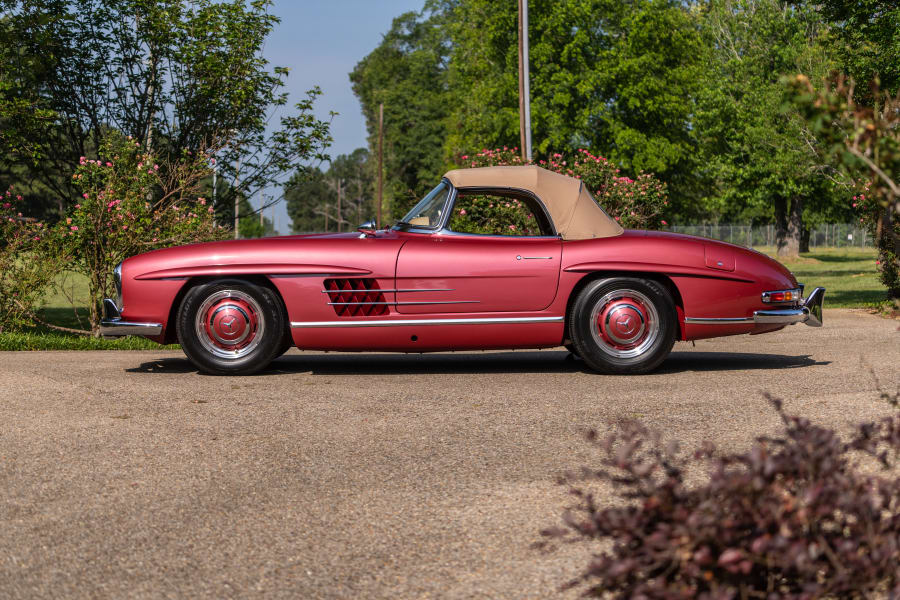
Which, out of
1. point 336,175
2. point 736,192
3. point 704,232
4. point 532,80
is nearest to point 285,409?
point 532,80

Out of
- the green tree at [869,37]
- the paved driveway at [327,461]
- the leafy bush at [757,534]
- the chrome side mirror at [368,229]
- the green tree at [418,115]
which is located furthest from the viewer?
the green tree at [418,115]

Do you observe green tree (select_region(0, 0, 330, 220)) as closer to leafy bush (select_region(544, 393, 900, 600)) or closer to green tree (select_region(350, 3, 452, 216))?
leafy bush (select_region(544, 393, 900, 600))

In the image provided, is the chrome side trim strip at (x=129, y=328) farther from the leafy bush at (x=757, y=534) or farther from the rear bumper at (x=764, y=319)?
the leafy bush at (x=757, y=534)

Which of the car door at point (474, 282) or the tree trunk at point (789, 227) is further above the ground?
the tree trunk at point (789, 227)

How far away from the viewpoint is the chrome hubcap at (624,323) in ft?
24.5

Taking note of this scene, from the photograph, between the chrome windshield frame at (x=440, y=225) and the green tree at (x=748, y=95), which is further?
the green tree at (x=748, y=95)

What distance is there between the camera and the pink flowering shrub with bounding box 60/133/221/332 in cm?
1062

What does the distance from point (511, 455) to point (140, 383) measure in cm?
357

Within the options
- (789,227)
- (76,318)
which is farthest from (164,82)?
(789,227)

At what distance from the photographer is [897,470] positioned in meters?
4.27

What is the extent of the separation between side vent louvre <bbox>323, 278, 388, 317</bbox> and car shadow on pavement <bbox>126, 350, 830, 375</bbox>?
81 cm

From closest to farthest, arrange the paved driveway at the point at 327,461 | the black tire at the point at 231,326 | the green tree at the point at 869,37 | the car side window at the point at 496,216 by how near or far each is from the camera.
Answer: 1. the paved driveway at the point at 327,461
2. the black tire at the point at 231,326
3. the car side window at the point at 496,216
4. the green tree at the point at 869,37

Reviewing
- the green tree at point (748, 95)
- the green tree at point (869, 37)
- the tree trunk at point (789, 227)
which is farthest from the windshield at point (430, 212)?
the tree trunk at point (789, 227)

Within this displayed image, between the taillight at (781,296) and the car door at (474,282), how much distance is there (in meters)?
1.66
